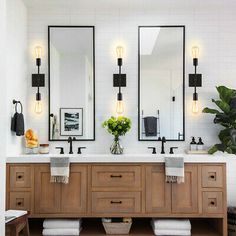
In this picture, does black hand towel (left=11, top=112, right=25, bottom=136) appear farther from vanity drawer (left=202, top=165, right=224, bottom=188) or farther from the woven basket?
vanity drawer (left=202, top=165, right=224, bottom=188)

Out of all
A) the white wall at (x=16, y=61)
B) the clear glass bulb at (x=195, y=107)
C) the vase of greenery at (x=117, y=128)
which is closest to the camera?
the white wall at (x=16, y=61)

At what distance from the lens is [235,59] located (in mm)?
4586

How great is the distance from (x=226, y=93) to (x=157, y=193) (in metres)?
1.54

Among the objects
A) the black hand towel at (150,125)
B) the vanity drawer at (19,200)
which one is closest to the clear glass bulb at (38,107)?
the vanity drawer at (19,200)

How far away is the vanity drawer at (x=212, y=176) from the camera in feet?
12.8

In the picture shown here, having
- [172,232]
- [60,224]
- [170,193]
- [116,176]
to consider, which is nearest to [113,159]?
[116,176]

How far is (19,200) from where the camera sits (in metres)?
3.90

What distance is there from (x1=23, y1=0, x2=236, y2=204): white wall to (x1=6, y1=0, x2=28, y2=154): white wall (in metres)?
0.15

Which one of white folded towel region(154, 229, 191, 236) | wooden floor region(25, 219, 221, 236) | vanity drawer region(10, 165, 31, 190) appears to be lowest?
wooden floor region(25, 219, 221, 236)

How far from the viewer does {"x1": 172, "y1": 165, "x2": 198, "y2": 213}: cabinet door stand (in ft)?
12.8

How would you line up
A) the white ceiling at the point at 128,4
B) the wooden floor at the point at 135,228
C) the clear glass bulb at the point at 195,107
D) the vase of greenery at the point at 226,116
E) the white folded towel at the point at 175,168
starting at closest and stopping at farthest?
the white folded towel at the point at 175,168, the wooden floor at the point at 135,228, the vase of greenery at the point at 226,116, the white ceiling at the point at 128,4, the clear glass bulb at the point at 195,107

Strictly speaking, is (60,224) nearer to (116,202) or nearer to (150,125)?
(116,202)

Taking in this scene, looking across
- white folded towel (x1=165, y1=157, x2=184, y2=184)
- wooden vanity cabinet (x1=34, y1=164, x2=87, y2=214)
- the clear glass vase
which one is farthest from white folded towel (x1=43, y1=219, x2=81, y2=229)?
white folded towel (x1=165, y1=157, x2=184, y2=184)

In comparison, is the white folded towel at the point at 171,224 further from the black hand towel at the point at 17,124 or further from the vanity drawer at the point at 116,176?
the black hand towel at the point at 17,124
